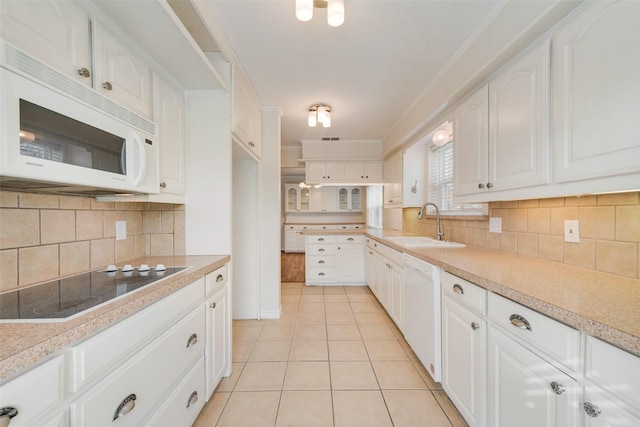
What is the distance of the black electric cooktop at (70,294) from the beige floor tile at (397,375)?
158 centimetres

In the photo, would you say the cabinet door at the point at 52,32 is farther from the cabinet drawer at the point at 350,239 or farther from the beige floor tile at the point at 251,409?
the cabinet drawer at the point at 350,239

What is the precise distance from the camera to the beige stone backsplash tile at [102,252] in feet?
4.71

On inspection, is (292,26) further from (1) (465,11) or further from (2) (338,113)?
(2) (338,113)

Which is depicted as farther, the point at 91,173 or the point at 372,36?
the point at 372,36

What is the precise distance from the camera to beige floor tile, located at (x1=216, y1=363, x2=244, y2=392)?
1.74 metres

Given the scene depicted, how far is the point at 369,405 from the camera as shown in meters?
1.59

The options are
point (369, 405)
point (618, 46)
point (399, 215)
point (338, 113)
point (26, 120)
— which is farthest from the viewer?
point (399, 215)

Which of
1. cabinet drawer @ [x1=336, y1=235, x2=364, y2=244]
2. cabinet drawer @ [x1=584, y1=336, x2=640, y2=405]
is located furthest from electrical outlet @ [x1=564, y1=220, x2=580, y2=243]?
cabinet drawer @ [x1=336, y1=235, x2=364, y2=244]

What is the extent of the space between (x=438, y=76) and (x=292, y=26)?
1.33 metres

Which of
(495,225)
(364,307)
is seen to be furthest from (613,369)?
(364,307)

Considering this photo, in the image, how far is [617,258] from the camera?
114 centimetres

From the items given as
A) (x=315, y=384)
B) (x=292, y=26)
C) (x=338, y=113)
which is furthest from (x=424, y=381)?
(x=338, y=113)

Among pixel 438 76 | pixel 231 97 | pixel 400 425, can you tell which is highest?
pixel 438 76

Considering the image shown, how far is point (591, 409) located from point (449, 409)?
3.43 ft
